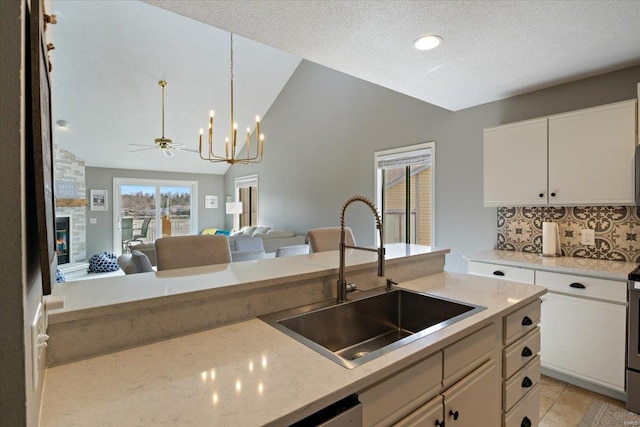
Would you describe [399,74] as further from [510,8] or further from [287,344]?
[287,344]

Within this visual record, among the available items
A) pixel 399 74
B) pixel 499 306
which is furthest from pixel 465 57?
pixel 499 306

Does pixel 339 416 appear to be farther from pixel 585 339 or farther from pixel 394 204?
pixel 394 204

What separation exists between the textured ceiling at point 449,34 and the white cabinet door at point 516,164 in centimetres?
Answer: 44

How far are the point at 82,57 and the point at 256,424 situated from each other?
5836 mm

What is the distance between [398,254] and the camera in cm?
193

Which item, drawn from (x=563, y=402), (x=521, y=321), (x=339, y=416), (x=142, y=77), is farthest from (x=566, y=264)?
(x=142, y=77)

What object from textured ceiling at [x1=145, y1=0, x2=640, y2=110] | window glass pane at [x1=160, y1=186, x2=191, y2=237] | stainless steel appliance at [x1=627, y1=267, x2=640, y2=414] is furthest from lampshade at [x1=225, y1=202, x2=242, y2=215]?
stainless steel appliance at [x1=627, y1=267, x2=640, y2=414]

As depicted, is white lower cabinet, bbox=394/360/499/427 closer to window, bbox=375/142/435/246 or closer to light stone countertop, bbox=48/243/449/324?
light stone countertop, bbox=48/243/449/324

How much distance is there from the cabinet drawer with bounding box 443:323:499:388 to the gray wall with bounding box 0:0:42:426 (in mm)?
1098

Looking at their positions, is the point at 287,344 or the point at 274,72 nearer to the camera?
the point at 287,344

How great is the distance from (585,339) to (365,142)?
3309 mm

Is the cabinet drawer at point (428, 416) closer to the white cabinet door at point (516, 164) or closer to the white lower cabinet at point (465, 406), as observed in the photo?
the white lower cabinet at point (465, 406)

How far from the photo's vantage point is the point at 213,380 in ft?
2.69

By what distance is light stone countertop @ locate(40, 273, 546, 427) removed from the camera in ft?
2.25
